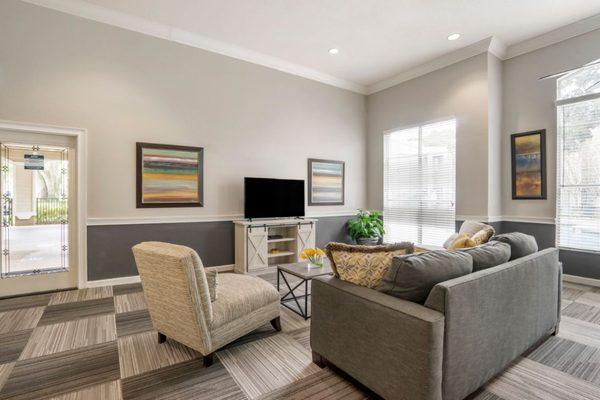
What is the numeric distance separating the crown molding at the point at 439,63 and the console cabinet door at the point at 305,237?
3.30 meters

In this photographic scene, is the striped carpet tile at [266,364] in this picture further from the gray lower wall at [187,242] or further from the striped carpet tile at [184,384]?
the gray lower wall at [187,242]

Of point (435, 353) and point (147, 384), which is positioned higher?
point (435, 353)

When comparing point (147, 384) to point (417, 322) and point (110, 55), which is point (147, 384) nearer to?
point (417, 322)

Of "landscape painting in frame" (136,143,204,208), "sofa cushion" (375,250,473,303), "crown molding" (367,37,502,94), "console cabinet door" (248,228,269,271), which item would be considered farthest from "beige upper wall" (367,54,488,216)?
"landscape painting in frame" (136,143,204,208)

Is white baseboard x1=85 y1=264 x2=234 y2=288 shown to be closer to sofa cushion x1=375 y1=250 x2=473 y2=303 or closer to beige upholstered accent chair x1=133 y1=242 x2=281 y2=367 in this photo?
beige upholstered accent chair x1=133 y1=242 x2=281 y2=367

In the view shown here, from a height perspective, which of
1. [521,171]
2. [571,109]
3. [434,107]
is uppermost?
[434,107]

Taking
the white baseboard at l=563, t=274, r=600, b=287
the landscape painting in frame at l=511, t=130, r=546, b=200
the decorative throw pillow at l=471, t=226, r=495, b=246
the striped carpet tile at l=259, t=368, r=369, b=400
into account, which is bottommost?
the striped carpet tile at l=259, t=368, r=369, b=400

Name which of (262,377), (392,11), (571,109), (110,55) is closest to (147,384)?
(262,377)

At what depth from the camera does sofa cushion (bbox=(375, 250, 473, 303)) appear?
1.73m

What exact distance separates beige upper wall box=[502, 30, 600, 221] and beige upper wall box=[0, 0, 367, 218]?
10.0ft

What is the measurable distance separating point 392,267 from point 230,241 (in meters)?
3.53

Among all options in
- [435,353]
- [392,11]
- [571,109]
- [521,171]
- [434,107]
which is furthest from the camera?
[434,107]

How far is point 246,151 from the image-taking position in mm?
5043

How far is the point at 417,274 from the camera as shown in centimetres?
172
